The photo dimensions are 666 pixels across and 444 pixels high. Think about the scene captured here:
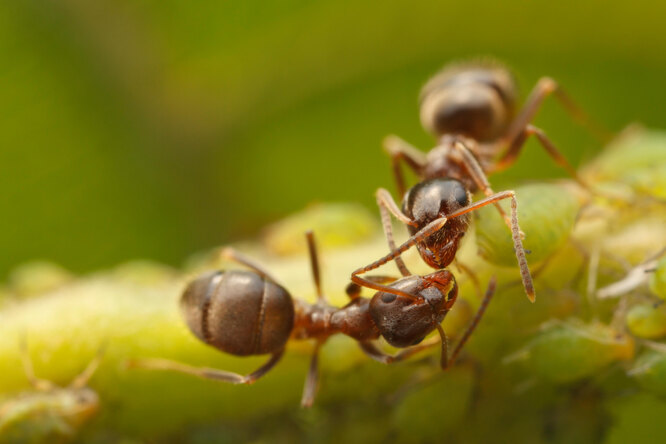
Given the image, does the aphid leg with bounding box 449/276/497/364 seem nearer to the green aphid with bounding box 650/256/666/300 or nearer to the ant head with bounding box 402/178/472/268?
the ant head with bounding box 402/178/472/268

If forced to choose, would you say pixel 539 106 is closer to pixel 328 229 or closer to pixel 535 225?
pixel 328 229

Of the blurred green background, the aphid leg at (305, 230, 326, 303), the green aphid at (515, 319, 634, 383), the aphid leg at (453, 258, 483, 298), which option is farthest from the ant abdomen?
the blurred green background

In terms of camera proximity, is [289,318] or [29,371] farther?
[289,318]

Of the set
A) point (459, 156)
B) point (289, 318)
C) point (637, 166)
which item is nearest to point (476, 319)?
point (289, 318)

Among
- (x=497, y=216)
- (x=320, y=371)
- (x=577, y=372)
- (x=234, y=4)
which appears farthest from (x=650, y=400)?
(x=234, y=4)

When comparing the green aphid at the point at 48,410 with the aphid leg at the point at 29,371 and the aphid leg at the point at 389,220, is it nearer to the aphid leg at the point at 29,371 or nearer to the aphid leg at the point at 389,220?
the aphid leg at the point at 29,371

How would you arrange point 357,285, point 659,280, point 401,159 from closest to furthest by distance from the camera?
point 659,280 → point 357,285 → point 401,159

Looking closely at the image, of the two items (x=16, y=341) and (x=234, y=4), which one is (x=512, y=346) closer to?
(x=16, y=341)
